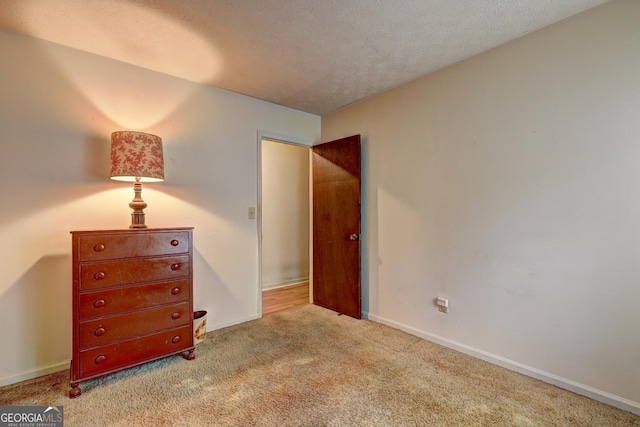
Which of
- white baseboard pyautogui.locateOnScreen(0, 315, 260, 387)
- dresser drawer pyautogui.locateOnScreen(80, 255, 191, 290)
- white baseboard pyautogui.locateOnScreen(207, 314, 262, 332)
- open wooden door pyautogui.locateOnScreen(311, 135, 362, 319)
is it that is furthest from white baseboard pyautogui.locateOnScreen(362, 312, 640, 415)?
white baseboard pyautogui.locateOnScreen(0, 315, 260, 387)

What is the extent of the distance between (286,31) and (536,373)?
2914 millimetres

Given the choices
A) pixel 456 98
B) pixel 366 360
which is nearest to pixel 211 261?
pixel 366 360

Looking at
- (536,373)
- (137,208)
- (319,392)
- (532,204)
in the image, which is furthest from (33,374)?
(532,204)

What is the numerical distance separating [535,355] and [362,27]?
2.55 metres

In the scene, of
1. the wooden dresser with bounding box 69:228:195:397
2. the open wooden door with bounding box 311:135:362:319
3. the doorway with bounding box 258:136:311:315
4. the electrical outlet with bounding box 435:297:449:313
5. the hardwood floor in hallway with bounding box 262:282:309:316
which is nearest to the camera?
the wooden dresser with bounding box 69:228:195:397

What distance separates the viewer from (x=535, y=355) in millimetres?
2004

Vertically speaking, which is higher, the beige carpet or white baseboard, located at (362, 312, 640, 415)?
white baseboard, located at (362, 312, 640, 415)

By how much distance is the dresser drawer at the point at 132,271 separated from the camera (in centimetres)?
188

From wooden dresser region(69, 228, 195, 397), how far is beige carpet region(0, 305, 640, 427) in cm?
17

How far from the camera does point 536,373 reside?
199 cm

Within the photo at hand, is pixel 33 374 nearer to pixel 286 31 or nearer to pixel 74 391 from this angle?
pixel 74 391

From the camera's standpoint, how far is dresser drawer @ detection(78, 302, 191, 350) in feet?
6.13

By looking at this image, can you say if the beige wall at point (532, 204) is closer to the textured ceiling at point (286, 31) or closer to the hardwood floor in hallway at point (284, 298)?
the textured ceiling at point (286, 31)

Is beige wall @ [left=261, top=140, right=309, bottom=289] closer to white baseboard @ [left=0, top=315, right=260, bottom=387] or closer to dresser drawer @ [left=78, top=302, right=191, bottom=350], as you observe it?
dresser drawer @ [left=78, top=302, right=191, bottom=350]
